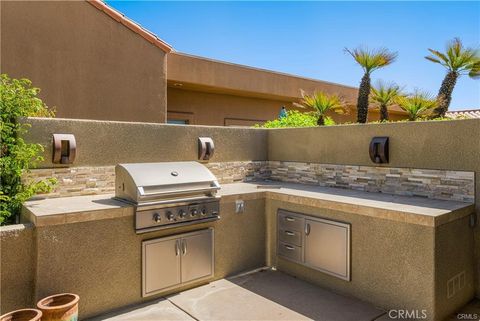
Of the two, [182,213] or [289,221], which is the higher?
[182,213]

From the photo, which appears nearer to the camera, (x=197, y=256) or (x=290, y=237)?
(x=197, y=256)

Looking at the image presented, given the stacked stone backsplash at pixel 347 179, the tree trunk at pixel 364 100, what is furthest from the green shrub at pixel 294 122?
the stacked stone backsplash at pixel 347 179

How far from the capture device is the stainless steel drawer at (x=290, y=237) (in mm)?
4439

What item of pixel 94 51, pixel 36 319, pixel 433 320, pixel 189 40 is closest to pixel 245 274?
pixel 433 320

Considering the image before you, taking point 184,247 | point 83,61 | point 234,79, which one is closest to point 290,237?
point 184,247

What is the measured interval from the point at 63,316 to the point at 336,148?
404 centimetres

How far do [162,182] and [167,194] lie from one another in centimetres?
15

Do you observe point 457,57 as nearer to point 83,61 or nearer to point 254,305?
point 254,305

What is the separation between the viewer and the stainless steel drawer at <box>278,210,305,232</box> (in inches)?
173

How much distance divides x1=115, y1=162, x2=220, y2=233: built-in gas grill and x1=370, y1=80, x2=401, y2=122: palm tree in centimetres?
519

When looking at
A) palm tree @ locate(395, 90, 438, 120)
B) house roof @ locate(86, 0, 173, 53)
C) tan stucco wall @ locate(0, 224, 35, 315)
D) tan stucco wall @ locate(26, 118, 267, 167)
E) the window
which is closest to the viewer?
tan stucco wall @ locate(0, 224, 35, 315)

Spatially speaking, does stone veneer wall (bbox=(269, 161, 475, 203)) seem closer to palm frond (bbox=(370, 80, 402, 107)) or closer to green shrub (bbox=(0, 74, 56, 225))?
palm frond (bbox=(370, 80, 402, 107))

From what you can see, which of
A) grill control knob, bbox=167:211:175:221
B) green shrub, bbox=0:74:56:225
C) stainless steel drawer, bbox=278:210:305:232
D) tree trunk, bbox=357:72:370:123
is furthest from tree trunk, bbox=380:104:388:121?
green shrub, bbox=0:74:56:225

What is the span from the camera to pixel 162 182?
150 inches
